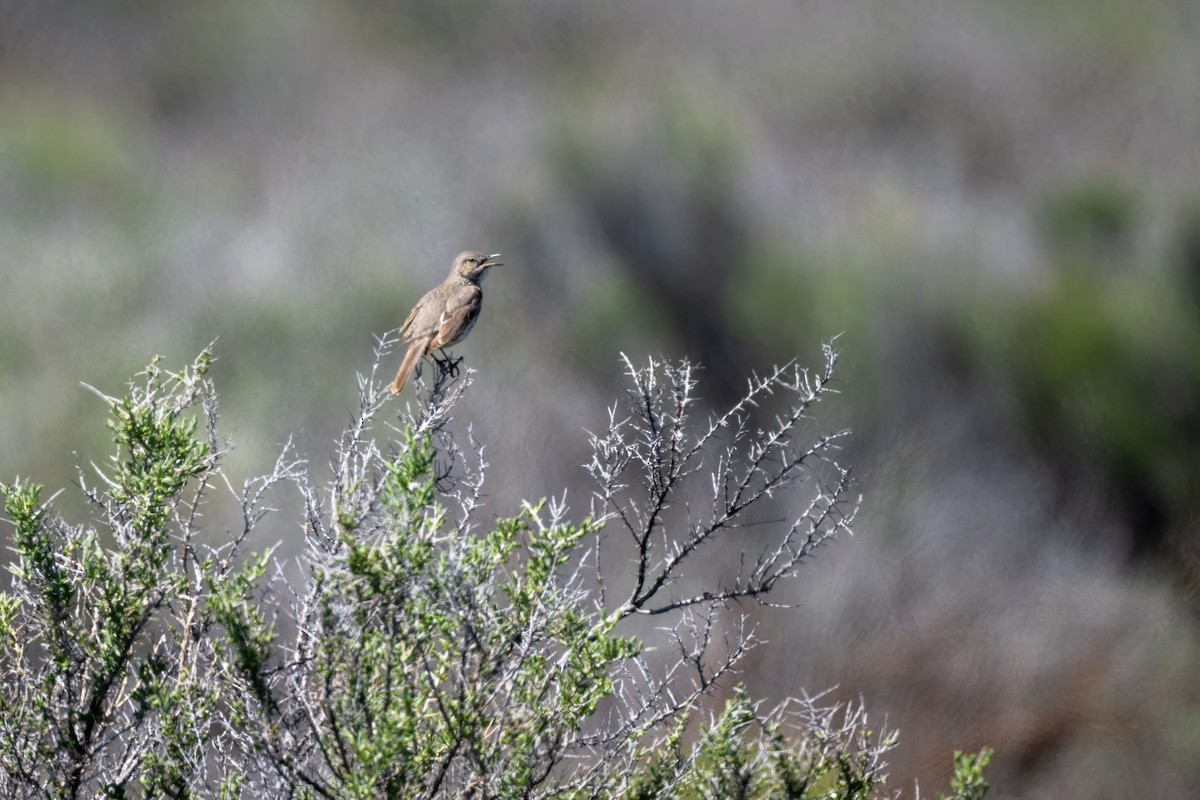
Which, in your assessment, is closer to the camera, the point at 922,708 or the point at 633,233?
the point at 922,708

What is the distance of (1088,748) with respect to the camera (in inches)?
251

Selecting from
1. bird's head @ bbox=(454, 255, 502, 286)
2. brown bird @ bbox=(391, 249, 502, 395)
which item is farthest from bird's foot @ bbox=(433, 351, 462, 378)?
bird's head @ bbox=(454, 255, 502, 286)

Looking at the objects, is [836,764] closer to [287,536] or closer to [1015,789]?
[287,536]

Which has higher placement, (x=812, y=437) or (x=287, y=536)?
(x=812, y=437)

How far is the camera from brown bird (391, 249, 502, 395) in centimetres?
409

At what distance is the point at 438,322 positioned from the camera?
4137 millimetres

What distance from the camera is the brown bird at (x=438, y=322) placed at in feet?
13.4

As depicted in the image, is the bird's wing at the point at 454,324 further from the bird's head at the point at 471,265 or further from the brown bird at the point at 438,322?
the bird's head at the point at 471,265

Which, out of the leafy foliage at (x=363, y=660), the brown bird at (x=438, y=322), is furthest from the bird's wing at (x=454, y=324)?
the leafy foliage at (x=363, y=660)

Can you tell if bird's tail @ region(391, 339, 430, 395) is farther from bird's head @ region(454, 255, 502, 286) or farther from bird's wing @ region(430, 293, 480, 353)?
bird's head @ region(454, 255, 502, 286)

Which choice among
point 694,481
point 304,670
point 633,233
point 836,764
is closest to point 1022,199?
point 633,233

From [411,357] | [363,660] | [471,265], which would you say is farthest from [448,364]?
[363,660]

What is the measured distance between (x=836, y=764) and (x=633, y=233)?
434cm

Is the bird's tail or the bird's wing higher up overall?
the bird's wing
